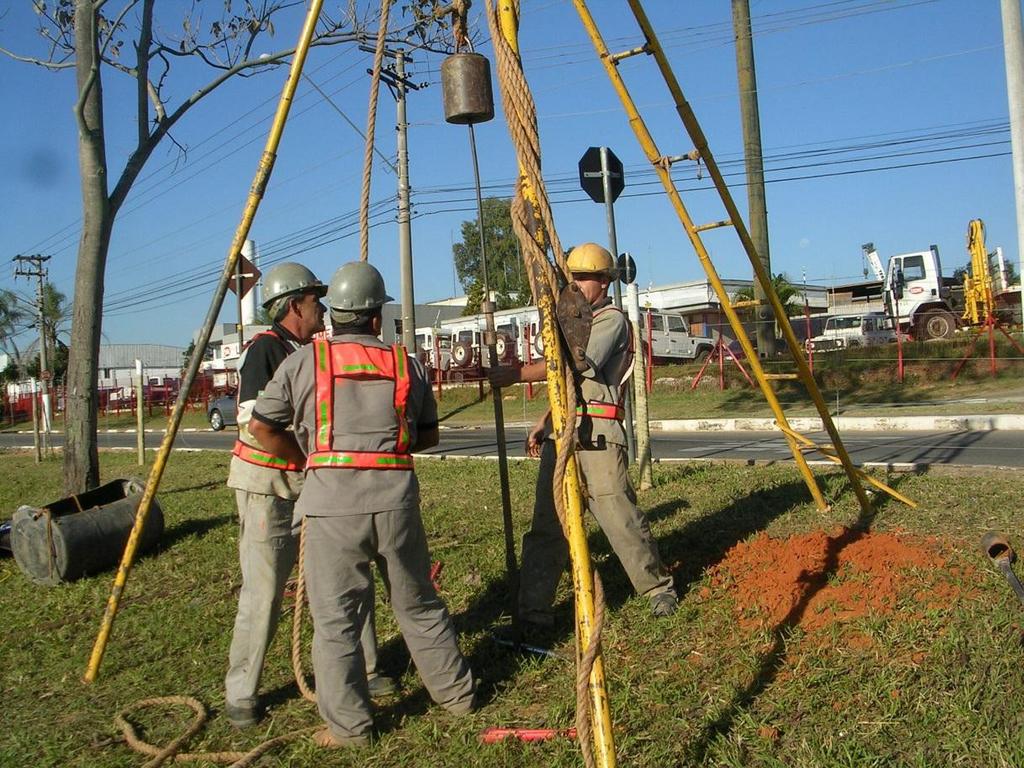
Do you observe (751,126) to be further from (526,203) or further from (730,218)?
(526,203)

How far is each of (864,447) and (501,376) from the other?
8.73m

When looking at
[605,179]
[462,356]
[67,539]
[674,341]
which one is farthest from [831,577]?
[674,341]

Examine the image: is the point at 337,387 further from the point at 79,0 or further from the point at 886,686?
the point at 79,0

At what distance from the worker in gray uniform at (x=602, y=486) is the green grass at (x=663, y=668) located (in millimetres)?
199

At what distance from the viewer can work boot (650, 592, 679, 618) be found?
476 cm

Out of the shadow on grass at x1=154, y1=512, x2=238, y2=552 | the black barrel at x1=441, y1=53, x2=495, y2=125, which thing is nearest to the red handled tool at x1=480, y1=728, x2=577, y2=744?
the black barrel at x1=441, y1=53, x2=495, y2=125

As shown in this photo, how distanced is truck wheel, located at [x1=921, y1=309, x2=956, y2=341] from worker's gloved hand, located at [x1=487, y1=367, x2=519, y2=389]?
24474mm

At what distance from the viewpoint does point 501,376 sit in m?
3.99

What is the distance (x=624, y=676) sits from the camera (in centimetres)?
412

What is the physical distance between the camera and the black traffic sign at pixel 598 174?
773 cm

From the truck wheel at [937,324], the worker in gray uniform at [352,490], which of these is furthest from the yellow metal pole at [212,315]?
the truck wheel at [937,324]

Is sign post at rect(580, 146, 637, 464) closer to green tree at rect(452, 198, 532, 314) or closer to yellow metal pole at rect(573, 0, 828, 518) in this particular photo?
yellow metal pole at rect(573, 0, 828, 518)

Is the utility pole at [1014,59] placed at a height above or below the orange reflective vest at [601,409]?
above

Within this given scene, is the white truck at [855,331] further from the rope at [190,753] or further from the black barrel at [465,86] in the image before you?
the rope at [190,753]
